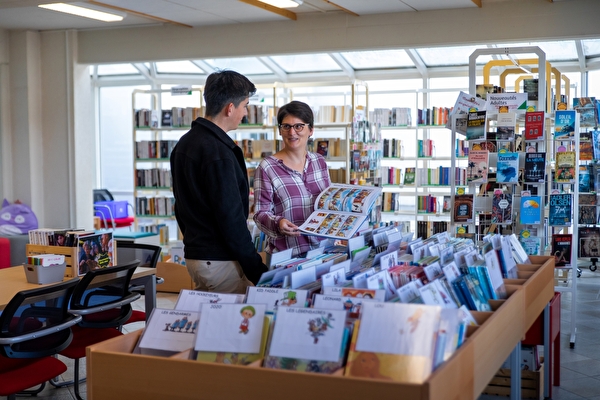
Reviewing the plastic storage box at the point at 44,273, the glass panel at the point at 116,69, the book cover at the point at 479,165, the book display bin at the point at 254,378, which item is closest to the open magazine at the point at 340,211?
the book display bin at the point at 254,378

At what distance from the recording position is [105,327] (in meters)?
3.93

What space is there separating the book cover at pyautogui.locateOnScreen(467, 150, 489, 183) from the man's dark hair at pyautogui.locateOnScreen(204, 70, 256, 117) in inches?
112

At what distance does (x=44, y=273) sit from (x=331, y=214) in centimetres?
182

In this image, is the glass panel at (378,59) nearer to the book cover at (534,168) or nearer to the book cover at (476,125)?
the book cover at (476,125)

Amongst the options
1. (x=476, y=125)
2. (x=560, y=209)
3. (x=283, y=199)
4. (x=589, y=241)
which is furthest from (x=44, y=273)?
(x=589, y=241)

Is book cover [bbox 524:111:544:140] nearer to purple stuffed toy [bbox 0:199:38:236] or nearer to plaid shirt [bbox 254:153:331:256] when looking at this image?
plaid shirt [bbox 254:153:331:256]

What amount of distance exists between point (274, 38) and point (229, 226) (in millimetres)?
5768

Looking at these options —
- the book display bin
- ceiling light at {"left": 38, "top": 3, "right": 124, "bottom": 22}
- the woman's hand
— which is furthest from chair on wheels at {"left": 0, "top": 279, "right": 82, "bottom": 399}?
ceiling light at {"left": 38, "top": 3, "right": 124, "bottom": 22}

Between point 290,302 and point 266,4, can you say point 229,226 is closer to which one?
point 290,302

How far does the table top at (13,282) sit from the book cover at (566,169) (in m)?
3.24

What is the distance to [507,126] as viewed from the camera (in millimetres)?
5180

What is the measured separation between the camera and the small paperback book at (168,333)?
2008 mm

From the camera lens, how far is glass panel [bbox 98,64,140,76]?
477 inches

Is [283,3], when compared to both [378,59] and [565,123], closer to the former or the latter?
[565,123]
